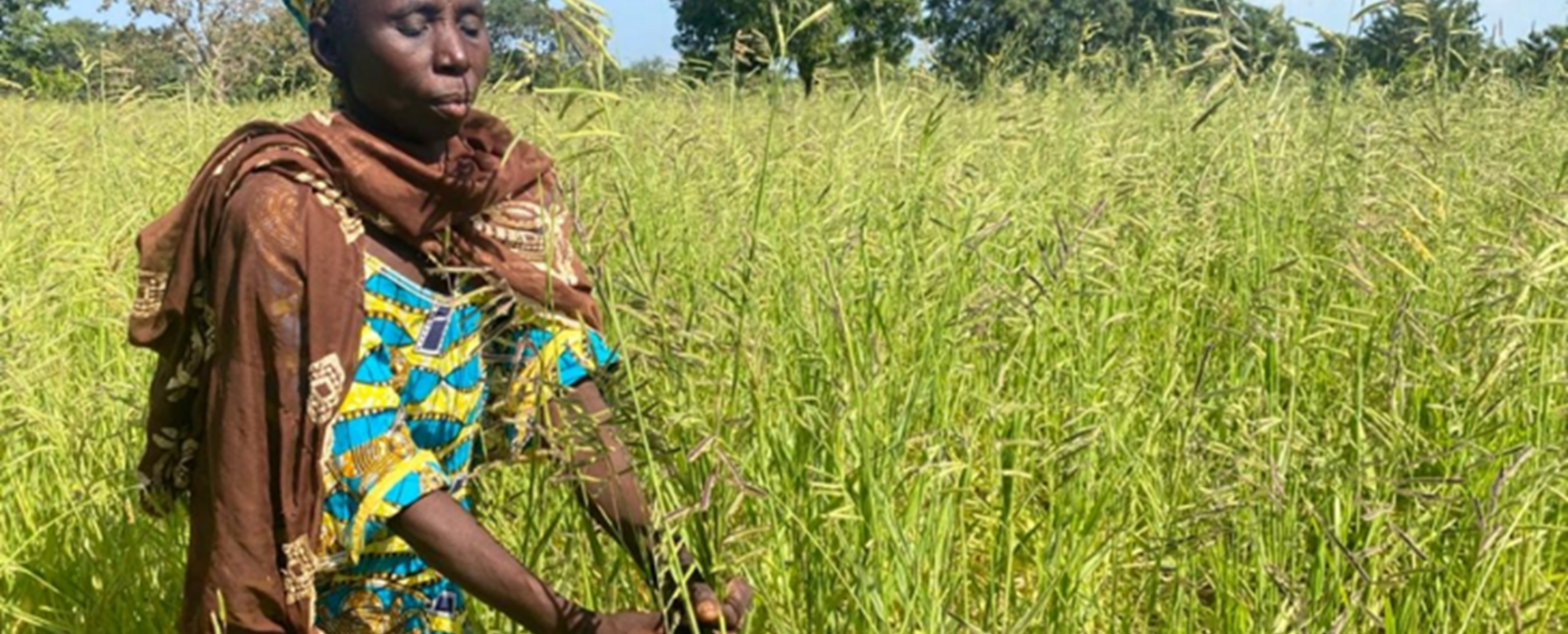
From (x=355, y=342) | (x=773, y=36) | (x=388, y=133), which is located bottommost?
(x=355, y=342)

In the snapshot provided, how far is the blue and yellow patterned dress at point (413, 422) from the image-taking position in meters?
1.24

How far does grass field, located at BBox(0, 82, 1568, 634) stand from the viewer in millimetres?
1206

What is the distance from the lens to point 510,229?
1.42 metres

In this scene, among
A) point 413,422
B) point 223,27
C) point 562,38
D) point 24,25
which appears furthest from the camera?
point 24,25

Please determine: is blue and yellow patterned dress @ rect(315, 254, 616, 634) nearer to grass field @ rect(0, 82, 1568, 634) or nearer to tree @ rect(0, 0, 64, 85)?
grass field @ rect(0, 82, 1568, 634)

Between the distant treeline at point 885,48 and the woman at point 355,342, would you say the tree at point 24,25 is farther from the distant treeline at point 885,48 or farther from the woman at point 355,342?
the woman at point 355,342

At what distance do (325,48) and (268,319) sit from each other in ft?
1.10

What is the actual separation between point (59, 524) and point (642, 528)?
1189 mm

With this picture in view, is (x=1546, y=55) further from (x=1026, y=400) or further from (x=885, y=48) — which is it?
(x=1026, y=400)

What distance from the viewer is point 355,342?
1236 millimetres

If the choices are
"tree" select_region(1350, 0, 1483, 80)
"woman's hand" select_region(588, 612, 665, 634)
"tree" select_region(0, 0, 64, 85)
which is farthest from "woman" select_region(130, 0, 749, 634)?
"tree" select_region(0, 0, 64, 85)

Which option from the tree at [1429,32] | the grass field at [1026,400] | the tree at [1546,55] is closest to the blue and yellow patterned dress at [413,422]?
the grass field at [1026,400]

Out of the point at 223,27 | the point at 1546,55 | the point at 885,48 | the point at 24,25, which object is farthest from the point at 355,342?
the point at 24,25

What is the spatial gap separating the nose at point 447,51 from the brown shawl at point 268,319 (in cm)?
10
